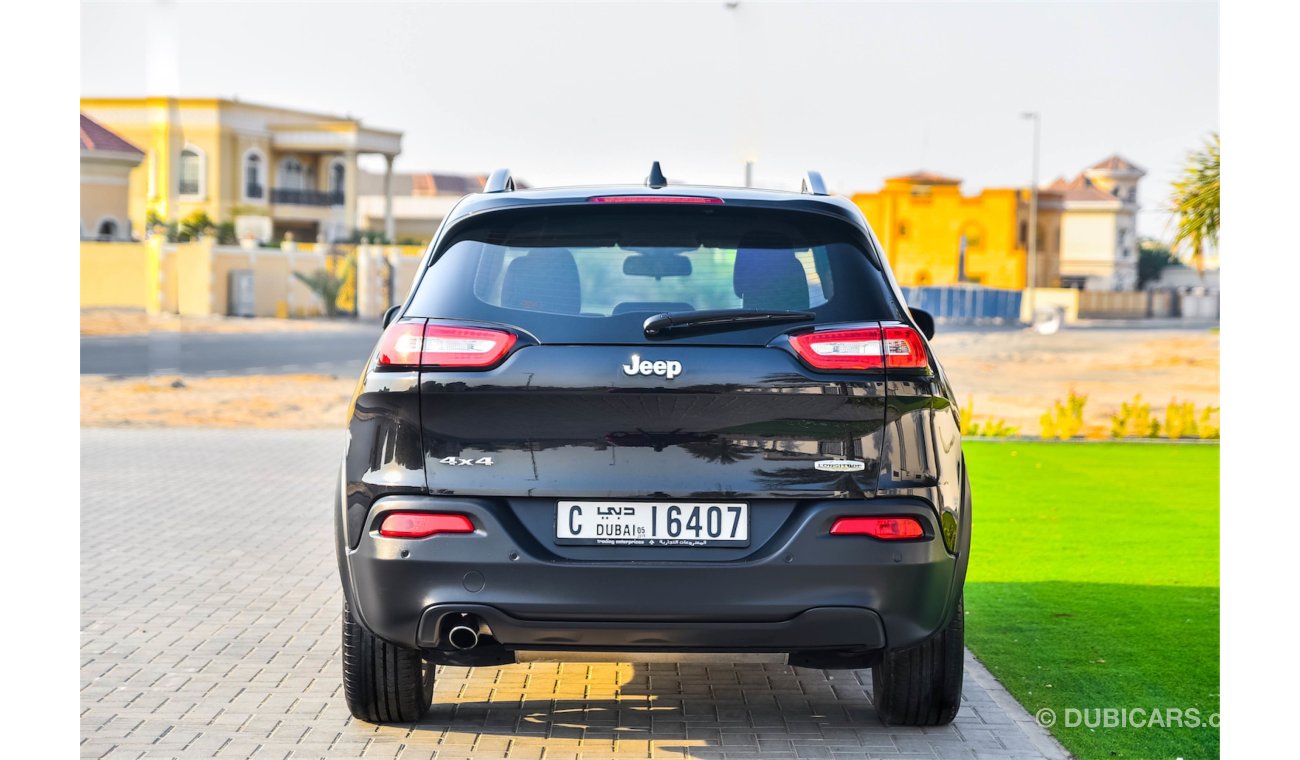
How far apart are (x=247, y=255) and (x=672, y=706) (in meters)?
48.4

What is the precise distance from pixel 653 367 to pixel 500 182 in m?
1.27

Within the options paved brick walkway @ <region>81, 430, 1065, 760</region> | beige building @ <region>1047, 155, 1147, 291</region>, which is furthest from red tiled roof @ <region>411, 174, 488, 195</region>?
paved brick walkway @ <region>81, 430, 1065, 760</region>

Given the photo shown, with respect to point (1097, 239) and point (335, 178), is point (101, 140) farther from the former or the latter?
point (1097, 239)

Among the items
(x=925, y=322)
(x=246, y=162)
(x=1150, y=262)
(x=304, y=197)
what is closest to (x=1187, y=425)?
(x=925, y=322)

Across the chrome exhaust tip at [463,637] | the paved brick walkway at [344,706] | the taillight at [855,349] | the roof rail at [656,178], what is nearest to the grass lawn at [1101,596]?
the paved brick walkway at [344,706]

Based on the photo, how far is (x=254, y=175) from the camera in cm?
6638

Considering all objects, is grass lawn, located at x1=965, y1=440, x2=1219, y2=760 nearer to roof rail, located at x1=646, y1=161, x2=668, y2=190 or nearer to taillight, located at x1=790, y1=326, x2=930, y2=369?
taillight, located at x1=790, y1=326, x2=930, y2=369

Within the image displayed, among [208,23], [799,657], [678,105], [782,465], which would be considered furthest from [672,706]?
[208,23]

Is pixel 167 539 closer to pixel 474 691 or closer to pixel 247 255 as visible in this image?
pixel 474 691

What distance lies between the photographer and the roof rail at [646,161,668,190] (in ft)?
16.9

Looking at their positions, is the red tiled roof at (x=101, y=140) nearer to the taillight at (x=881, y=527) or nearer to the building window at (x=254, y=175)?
the building window at (x=254, y=175)

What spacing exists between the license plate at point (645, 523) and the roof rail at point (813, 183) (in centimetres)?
141

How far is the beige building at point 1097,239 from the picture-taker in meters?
92.8
